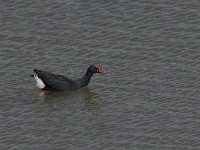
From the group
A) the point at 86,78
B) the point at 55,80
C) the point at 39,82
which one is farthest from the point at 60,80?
the point at 86,78

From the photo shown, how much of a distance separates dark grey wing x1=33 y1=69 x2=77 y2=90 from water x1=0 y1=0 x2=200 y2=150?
0.44 m

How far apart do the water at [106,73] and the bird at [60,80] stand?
35cm

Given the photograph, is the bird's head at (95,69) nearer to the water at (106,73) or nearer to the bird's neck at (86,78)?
the bird's neck at (86,78)

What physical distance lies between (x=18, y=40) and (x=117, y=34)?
14.4 feet

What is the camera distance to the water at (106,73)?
1126 inches

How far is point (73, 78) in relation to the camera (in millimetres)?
34312

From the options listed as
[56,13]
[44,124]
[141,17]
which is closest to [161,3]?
[141,17]

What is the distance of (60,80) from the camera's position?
33.2 meters

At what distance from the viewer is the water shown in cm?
2859

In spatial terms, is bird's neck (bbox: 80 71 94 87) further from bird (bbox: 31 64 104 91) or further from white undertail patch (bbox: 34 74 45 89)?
white undertail patch (bbox: 34 74 45 89)

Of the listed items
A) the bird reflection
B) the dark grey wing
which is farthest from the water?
the dark grey wing

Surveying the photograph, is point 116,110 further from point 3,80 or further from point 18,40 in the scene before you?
point 18,40

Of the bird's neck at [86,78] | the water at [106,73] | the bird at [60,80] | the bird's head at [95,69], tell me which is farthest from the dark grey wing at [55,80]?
the bird's head at [95,69]

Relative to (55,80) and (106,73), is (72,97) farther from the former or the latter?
(106,73)
